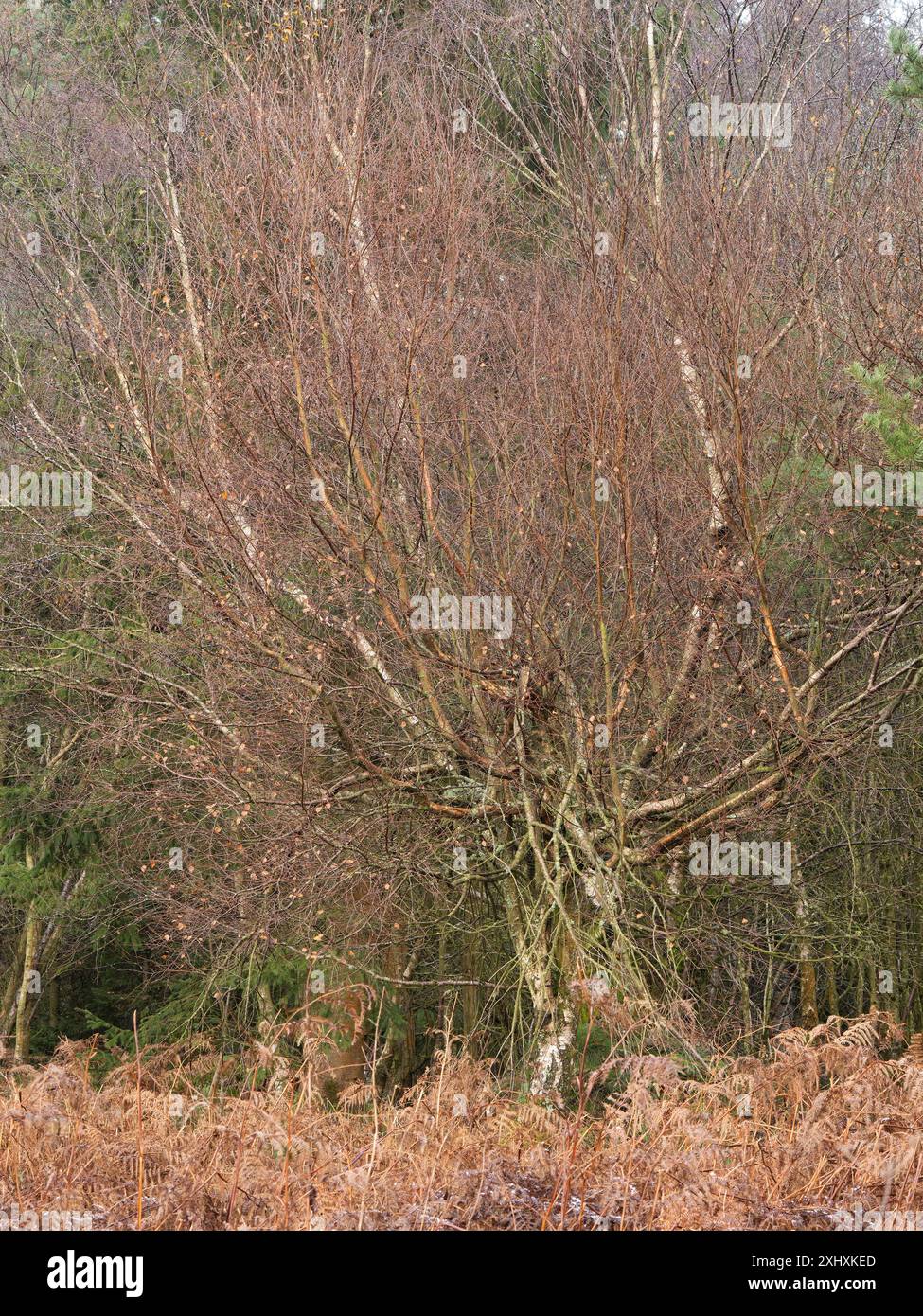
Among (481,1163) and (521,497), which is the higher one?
(521,497)

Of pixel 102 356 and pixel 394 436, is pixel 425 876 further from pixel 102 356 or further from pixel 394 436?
pixel 102 356

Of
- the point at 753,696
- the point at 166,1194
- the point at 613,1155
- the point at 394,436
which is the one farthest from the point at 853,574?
the point at 166,1194

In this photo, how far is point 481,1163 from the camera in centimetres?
500

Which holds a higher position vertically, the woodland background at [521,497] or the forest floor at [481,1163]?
the woodland background at [521,497]

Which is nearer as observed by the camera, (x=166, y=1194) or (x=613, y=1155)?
(x=166, y=1194)

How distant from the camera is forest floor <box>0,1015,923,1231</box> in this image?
14.8 feet

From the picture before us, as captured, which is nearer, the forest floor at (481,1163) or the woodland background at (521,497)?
the forest floor at (481,1163)

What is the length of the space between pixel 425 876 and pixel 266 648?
85.0 inches

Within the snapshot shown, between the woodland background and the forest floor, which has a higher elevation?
the woodland background

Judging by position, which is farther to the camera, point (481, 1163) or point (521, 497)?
point (521, 497)

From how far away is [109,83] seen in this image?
46.5 feet

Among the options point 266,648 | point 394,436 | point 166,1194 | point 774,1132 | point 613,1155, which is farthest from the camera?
point 266,648

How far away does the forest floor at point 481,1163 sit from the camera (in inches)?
178

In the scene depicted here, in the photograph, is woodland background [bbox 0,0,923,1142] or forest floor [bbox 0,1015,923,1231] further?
woodland background [bbox 0,0,923,1142]
